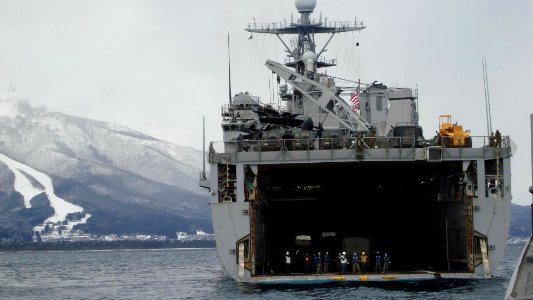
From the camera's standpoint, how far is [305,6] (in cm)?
7925

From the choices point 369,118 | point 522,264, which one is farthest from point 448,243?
point 522,264

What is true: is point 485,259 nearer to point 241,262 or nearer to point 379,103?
point 241,262

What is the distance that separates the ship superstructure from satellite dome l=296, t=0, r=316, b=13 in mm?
92

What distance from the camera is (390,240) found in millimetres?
70375

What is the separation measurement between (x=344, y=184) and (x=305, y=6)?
1671cm

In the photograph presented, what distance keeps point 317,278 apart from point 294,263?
13941mm

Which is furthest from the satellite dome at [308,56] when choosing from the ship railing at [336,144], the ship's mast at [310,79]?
the ship railing at [336,144]

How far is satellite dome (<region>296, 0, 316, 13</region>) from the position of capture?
78.9m

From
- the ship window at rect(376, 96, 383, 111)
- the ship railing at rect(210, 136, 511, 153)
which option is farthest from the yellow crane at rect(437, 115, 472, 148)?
the ship window at rect(376, 96, 383, 111)

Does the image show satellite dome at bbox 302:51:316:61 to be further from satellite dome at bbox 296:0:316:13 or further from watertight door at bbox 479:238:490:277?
watertight door at bbox 479:238:490:277

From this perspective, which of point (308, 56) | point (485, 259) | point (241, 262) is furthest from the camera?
point (308, 56)

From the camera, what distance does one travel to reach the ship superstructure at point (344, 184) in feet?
173

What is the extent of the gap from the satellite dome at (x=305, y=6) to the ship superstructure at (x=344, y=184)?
9 cm

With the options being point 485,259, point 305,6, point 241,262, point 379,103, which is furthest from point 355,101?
point 241,262
